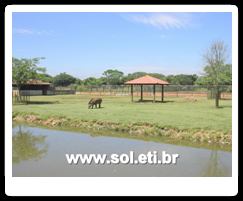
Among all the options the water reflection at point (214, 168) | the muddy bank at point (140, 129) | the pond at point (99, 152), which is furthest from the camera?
the muddy bank at point (140, 129)

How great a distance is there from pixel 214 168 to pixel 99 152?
241 cm

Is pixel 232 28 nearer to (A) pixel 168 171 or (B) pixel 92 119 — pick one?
(A) pixel 168 171

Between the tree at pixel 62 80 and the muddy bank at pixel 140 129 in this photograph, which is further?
Result: the tree at pixel 62 80

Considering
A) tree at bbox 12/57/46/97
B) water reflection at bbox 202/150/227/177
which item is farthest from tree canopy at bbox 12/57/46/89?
water reflection at bbox 202/150/227/177

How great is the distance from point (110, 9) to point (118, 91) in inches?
1134

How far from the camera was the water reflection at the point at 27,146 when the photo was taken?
975 centimetres

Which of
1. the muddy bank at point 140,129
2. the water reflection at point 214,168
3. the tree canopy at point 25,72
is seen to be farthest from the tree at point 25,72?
the water reflection at point 214,168

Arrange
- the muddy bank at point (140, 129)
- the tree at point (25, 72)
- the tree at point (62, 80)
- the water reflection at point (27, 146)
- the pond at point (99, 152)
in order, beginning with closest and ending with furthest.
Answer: the pond at point (99, 152)
the water reflection at point (27, 146)
the muddy bank at point (140, 129)
the tree at point (25, 72)
the tree at point (62, 80)

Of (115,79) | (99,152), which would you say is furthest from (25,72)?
(99,152)

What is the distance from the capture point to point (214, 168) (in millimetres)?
8547

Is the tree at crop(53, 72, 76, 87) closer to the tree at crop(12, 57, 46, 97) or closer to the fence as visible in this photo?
the fence

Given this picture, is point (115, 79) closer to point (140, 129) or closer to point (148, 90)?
point (148, 90)

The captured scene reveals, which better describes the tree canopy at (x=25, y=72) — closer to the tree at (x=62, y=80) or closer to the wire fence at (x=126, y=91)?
the wire fence at (x=126, y=91)

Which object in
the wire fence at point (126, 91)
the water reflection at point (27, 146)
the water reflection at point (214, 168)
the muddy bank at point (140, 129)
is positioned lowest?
the water reflection at point (214, 168)
